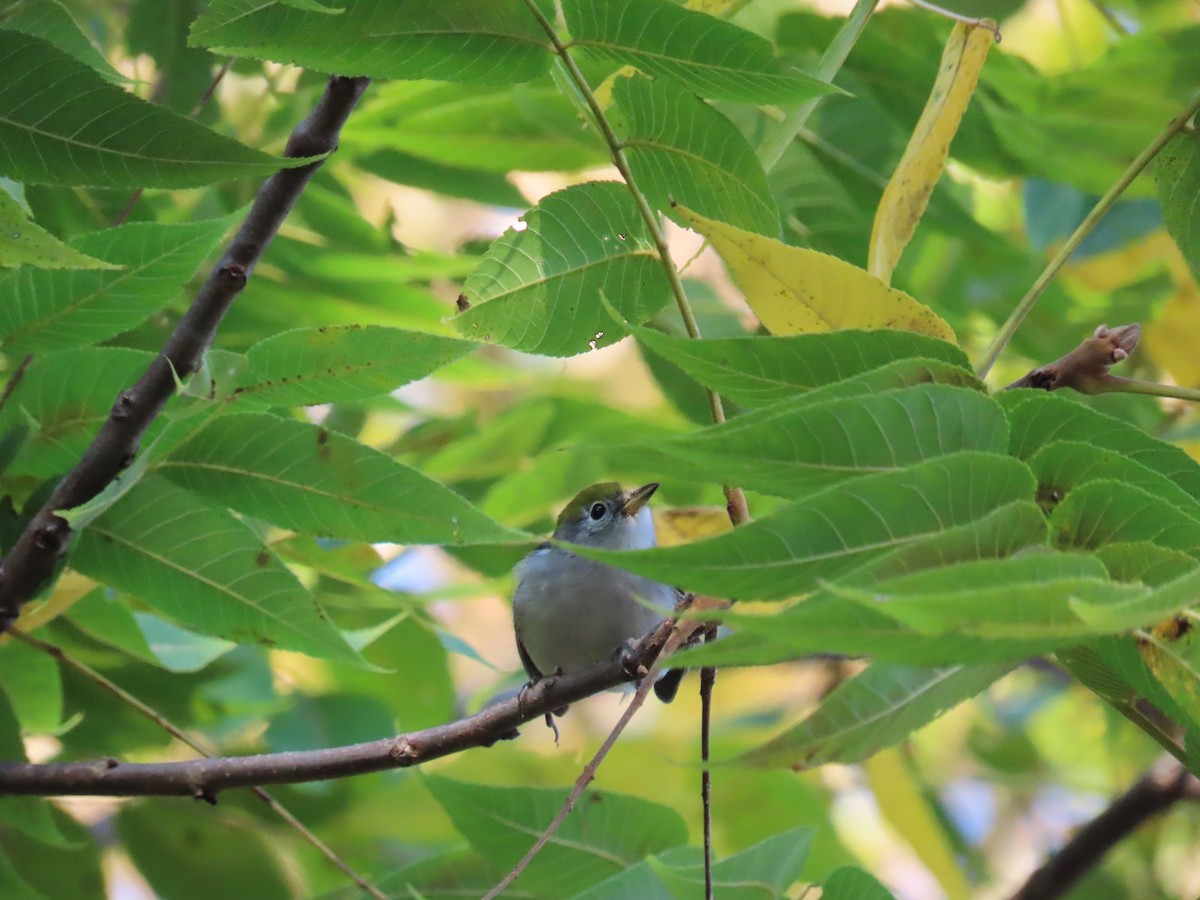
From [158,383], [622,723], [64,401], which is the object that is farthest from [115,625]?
[622,723]

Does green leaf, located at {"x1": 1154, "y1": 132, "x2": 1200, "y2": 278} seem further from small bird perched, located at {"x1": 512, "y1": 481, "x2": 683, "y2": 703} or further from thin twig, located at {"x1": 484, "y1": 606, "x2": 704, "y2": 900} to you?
small bird perched, located at {"x1": 512, "y1": 481, "x2": 683, "y2": 703}

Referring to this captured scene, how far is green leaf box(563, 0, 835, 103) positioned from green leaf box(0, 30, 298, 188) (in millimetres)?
434

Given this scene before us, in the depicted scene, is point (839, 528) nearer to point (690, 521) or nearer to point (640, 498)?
point (690, 521)

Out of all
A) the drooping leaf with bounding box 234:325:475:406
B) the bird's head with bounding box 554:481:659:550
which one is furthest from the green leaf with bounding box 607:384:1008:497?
the bird's head with bounding box 554:481:659:550

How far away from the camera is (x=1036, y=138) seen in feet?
9.07

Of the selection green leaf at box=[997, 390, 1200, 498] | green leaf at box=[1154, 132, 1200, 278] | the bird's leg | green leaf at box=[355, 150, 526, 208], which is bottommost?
the bird's leg

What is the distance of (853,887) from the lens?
1.81 metres

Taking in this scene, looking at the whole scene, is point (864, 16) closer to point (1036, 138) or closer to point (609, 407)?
point (1036, 138)

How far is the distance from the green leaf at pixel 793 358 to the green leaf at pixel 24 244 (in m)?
0.82

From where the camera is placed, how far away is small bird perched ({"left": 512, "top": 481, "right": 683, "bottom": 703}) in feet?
10.5

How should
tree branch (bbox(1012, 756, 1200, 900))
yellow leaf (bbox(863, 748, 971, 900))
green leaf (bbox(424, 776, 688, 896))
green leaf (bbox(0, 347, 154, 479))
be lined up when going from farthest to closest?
yellow leaf (bbox(863, 748, 971, 900))
tree branch (bbox(1012, 756, 1200, 900))
green leaf (bbox(424, 776, 688, 896))
green leaf (bbox(0, 347, 154, 479))

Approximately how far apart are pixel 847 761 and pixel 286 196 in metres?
1.22

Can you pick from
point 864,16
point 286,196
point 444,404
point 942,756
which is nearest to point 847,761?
point 864,16

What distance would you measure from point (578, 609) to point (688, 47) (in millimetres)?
1896
